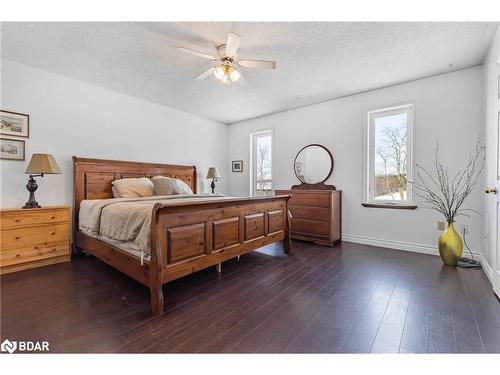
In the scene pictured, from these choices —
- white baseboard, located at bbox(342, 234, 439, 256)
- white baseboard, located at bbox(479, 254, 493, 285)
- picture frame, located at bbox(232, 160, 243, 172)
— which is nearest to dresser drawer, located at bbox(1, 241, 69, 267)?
picture frame, located at bbox(232, 160, 243, 172)

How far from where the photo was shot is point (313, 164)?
4.36 m

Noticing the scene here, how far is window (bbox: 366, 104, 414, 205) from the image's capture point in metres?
3.43

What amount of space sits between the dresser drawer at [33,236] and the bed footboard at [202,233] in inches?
75.9

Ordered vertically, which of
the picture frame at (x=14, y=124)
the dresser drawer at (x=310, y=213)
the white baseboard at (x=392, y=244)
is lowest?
the white baseboard at (x=392, y=244)

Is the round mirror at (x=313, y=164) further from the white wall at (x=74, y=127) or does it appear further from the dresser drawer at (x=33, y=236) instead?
the dresser drawer at (x=33, y=236)

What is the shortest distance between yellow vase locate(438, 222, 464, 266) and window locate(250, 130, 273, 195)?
2982 millimetres

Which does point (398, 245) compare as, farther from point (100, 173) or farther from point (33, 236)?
point (33, 236)

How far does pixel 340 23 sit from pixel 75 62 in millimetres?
3032

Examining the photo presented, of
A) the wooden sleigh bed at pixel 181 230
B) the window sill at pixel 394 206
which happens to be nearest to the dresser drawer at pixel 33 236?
the wooden sleigh bed at pixel 181 230

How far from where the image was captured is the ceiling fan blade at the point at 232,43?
199cm

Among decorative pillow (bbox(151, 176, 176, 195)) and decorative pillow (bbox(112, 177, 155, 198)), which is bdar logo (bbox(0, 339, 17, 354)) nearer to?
decorative pillow (bbox(112, 177, 155, 198))

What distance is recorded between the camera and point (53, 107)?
124 inches
